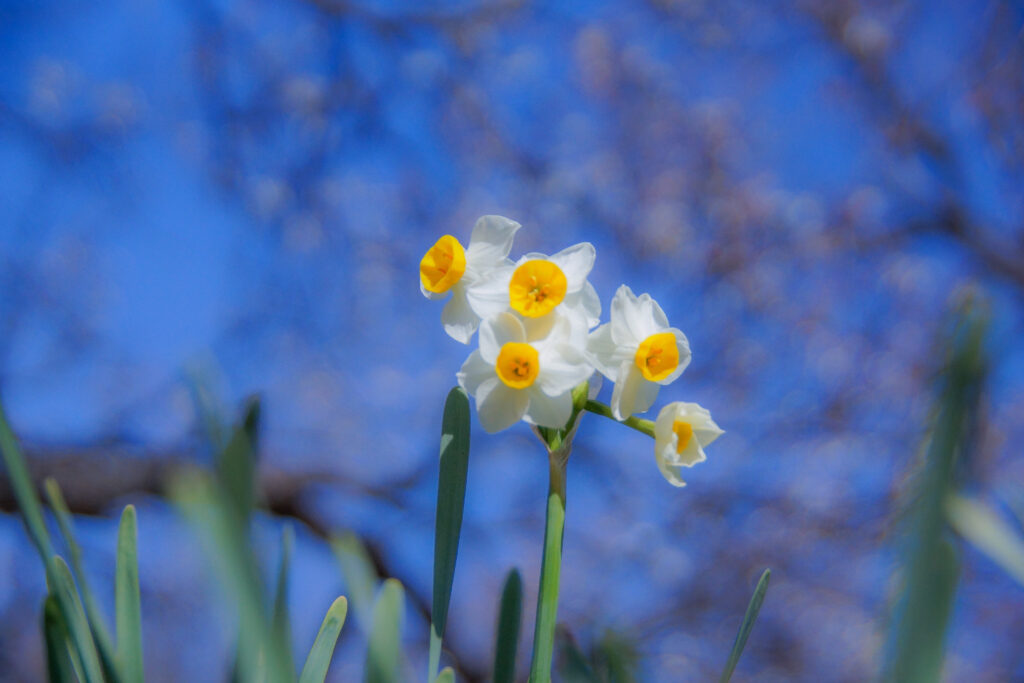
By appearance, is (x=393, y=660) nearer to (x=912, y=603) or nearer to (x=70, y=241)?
(x=912, y=603)

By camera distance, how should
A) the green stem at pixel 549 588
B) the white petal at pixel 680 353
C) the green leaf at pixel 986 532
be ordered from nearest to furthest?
the green leaf at pixel 986 532
the green stem at pixel 549 588
the white petal at pixel 680 353

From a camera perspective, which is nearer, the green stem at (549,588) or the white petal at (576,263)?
the green stem at (549,588)

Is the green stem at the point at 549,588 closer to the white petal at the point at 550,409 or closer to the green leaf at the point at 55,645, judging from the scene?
the white petal at the point at 550,409

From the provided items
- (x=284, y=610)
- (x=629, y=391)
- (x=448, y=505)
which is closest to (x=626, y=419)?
(x=629, y=391)

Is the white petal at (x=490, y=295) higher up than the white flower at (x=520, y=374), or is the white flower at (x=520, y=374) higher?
the white petal at (x=490, y=295)

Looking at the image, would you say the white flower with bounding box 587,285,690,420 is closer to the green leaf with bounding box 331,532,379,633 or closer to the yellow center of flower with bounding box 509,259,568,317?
the yellow center of flower with bounding box 509,259,568,317

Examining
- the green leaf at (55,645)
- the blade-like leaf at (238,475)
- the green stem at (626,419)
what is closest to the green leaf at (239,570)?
the blade-like leaf at (238,475)

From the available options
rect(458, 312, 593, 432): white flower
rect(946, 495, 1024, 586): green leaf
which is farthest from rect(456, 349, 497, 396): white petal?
rect(946, 495, 1024, 586): green leaf

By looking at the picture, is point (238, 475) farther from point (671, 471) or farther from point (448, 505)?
point (671, 471)
